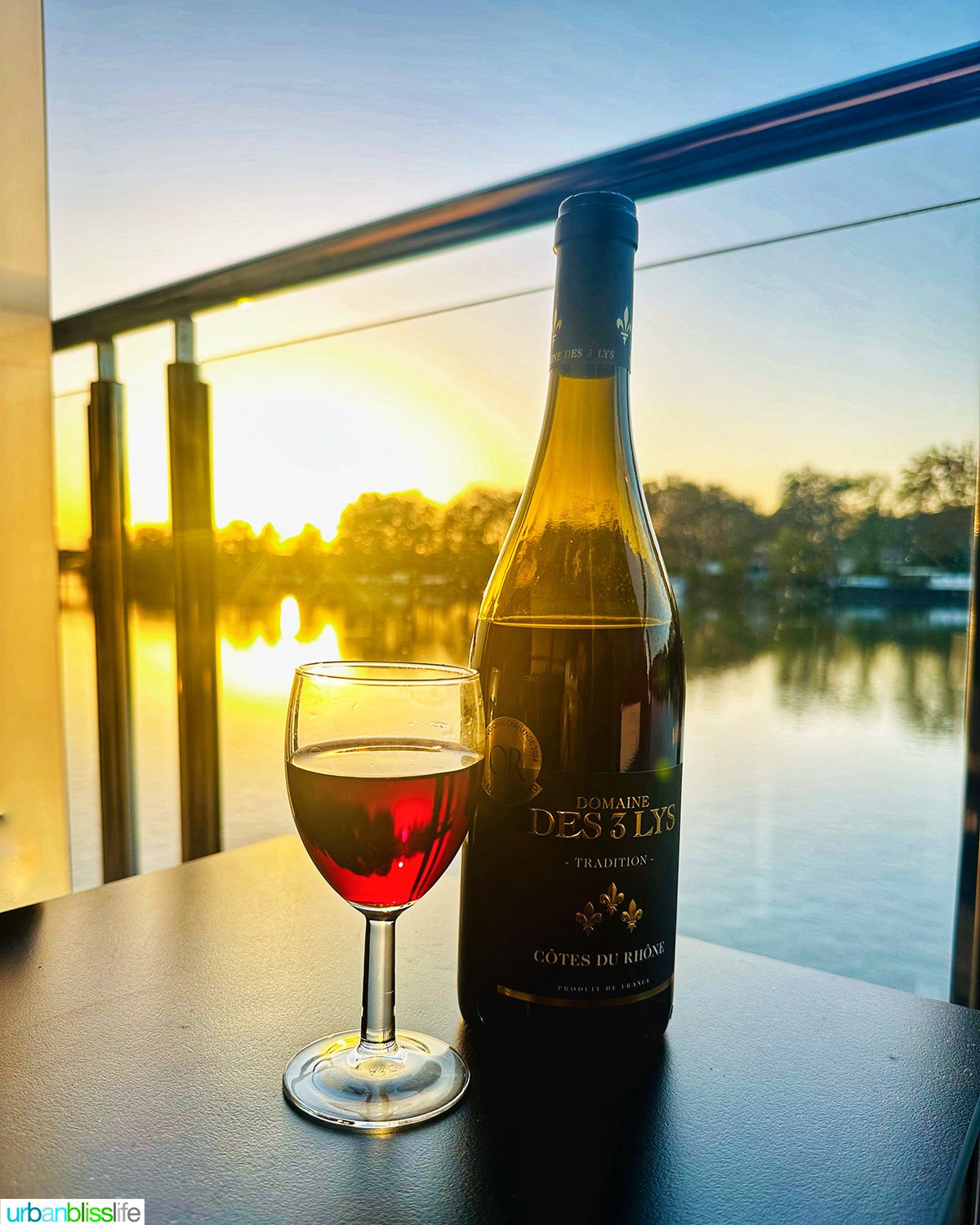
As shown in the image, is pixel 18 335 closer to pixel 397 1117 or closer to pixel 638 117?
pixel 397 1117

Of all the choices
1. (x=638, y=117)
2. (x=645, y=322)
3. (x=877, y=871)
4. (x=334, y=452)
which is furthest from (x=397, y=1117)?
(x=638, y=117)

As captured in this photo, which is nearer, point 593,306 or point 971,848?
point 593,306

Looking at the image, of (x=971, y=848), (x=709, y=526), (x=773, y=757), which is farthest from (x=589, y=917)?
(x=773, y=757)

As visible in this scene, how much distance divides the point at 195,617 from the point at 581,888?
1227 mm

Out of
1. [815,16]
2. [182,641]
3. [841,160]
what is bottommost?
[182,641]

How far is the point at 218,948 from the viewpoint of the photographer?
585 mm

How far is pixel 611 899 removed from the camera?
46 cm

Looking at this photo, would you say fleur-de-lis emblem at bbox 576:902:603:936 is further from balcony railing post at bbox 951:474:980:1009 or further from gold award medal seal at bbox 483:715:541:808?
balcony railing post at bbox 951:474:980:1009

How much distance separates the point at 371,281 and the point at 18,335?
80 cm

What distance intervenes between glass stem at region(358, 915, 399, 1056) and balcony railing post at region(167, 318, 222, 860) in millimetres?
1159

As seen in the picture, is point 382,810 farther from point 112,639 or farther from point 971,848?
point 112,639

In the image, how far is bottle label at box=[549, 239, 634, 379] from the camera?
1.56ft
